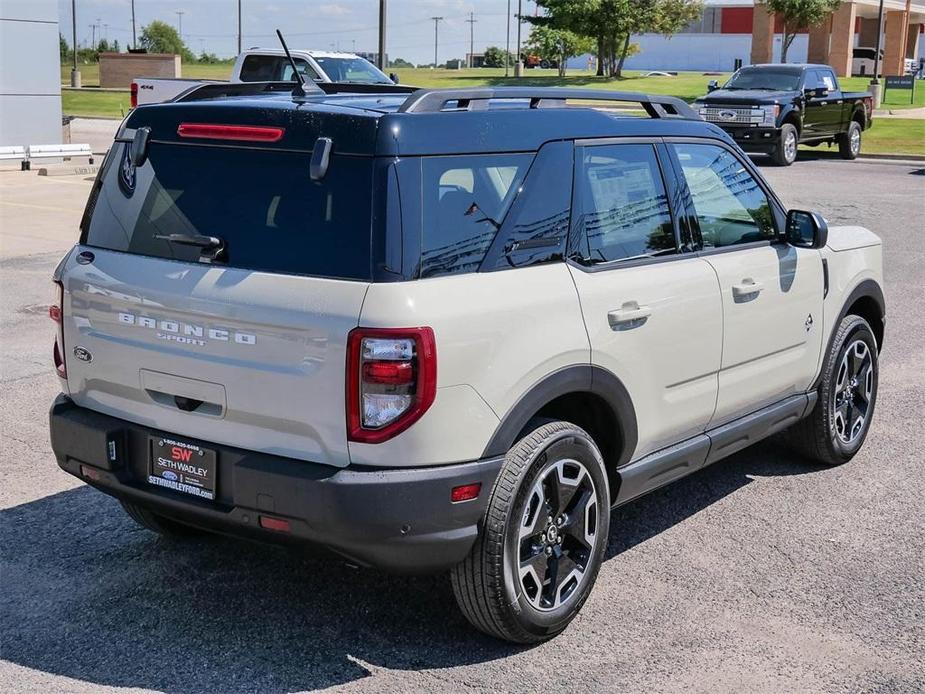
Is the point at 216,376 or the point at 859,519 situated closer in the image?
the point at 216,376

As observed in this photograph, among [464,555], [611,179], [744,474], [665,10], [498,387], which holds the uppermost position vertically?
[665,10]

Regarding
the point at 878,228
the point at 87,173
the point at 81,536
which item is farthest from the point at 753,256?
the point at 87,173

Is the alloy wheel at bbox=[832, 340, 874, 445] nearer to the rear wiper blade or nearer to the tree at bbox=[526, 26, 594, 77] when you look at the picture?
the rear wiper blade

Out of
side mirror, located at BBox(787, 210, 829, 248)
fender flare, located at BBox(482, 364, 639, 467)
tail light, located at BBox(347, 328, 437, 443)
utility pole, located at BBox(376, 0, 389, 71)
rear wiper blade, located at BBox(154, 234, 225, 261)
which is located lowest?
fender flare, located at BBox(482, 364, 639, 467)

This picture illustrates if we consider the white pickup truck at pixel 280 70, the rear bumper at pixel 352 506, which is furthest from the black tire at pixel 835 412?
the white pickup truck at pixel 280 70

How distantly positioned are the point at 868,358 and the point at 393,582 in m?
3.19

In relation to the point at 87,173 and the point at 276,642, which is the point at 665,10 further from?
the point at 276,642

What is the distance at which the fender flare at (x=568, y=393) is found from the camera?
3891 millimetres

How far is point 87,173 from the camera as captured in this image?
71.1ft

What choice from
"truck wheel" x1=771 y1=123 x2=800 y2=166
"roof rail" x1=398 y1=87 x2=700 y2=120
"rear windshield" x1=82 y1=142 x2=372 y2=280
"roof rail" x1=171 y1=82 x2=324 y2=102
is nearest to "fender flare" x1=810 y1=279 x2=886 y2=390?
"roof rail" x1=398 y1=87 x2=700 y2=120

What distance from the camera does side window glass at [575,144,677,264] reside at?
14.5ft

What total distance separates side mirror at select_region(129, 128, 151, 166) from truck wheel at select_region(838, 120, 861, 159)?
24.7 meters

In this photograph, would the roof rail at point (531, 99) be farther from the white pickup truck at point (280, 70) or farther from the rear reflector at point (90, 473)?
the white pickup truck at point (280, 70)

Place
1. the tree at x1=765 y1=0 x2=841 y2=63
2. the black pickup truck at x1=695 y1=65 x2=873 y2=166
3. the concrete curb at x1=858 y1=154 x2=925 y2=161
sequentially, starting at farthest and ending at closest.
→ the tree at x1=765 y1=0 x2=841 y2=63, the concrete curb at x1=858 y1=154 x2=925 y2=161, the black pickup truck at x1=695 y1=65 x2=873 y2=166
